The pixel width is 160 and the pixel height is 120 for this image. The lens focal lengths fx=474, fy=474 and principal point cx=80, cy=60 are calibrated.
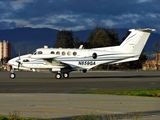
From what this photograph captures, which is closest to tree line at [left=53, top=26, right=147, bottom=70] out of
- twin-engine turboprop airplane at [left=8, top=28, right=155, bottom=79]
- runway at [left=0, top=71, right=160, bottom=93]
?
twin-engine turboprop airplane at [left=8, top=28, right=155, bottom=79]

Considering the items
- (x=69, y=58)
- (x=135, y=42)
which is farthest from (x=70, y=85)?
(x=135, y=42)

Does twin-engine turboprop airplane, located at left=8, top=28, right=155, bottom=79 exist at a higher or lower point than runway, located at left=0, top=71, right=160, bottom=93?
higher

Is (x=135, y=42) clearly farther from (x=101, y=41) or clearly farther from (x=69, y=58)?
(x=101, y=41)

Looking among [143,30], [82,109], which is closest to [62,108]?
[82,109]

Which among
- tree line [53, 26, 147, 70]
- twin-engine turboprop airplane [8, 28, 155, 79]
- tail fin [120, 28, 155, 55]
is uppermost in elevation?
tree line [53, 26, 147, 70]

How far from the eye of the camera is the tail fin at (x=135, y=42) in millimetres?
47938

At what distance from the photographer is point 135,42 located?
4866 centimetres

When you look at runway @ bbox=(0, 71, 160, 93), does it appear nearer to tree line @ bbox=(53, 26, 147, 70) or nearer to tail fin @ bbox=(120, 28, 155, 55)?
tail fin @ bbox=(120, 28, 155, 55)

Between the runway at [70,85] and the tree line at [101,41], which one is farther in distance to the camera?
the tree line at [101,41]

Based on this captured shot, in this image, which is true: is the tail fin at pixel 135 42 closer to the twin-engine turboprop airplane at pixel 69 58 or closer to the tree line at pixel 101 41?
the twin-engine turboprop airplane at pixel 69 58

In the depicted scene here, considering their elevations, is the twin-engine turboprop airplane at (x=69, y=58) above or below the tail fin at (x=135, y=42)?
below

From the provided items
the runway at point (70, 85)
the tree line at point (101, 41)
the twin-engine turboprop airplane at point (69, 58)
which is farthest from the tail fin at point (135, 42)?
the tree line at point (101, 41)

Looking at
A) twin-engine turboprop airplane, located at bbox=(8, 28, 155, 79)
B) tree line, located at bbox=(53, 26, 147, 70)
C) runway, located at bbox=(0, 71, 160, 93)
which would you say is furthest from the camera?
tree line, located at bbox=(53, 26, 147, 70)

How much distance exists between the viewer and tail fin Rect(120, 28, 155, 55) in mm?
47938
